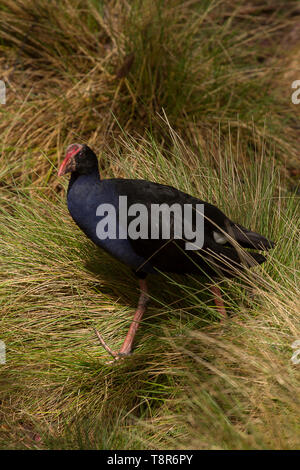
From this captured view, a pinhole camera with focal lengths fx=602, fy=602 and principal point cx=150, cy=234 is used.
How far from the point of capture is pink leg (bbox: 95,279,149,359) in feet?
9.46

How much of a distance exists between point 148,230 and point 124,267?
615 mm

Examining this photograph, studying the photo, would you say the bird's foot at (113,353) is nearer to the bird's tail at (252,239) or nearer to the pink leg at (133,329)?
the pink leg at (133,329)

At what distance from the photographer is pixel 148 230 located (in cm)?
272

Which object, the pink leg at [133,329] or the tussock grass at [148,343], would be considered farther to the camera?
the pink leg at [133,329]

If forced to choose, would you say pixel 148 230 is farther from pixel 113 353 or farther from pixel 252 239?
pixel 113 353

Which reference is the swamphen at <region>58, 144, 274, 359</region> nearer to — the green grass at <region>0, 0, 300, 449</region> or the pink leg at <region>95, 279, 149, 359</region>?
the pink leg at <region>95, 279, 149, 359</region>

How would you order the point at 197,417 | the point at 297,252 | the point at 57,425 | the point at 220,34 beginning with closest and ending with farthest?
the point at 197,417
the point at 57,425
the point at 297,252
the point at 220,34

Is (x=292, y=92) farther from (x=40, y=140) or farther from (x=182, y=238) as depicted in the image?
(x=182, y=238)

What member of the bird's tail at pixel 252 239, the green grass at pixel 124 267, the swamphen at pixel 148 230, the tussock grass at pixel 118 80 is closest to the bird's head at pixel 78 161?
the swamphen at pixel 148 230

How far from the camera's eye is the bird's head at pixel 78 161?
9.36 feet

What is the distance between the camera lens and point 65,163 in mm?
2852

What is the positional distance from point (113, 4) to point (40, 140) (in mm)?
1501

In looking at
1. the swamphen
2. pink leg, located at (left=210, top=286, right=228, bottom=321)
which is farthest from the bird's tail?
pink leg, located at (left=210, top=286, right=228, bottom=321)

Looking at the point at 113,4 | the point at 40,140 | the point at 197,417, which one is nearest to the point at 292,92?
the point at 113,4
